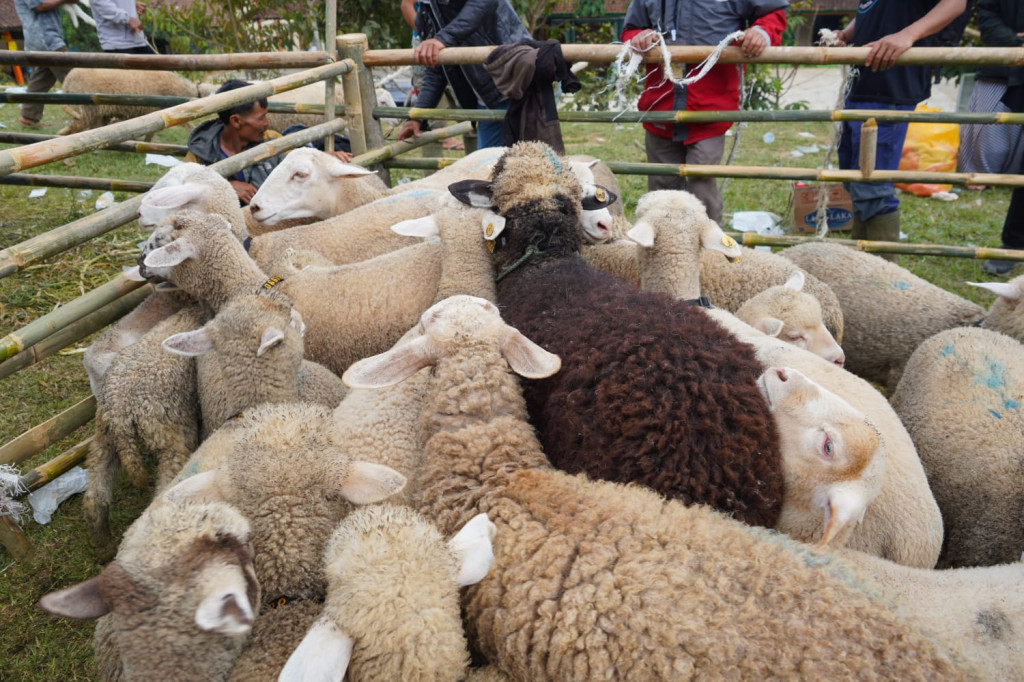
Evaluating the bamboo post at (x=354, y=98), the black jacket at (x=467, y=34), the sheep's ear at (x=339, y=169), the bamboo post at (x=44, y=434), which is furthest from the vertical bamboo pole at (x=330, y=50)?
the bamboo post at (x=44, y=434)

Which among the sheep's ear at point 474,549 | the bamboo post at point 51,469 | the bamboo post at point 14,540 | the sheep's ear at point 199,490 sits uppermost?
the sheep's ear at point 474,549

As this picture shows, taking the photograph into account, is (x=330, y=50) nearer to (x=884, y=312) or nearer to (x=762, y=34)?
(x=762, y=34)

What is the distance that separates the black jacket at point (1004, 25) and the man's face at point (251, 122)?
5.49m

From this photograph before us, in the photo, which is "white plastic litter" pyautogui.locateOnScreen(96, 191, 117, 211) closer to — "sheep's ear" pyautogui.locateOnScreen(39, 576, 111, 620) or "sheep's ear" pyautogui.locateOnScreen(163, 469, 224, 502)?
"sheep's ear" pyautogui.locateOnScreen(163, 469, 224, 502)

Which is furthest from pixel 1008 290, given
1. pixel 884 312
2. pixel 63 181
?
pixel 63 181

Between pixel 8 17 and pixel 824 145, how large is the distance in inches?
693

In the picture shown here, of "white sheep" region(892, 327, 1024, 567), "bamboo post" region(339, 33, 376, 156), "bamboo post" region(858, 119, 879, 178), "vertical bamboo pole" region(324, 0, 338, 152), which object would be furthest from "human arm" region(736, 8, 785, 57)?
→ "vertical bamboo pole" region(324, 0, 338, 152)

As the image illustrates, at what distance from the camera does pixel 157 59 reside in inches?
182

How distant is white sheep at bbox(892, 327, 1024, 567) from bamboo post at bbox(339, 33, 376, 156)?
157 inches

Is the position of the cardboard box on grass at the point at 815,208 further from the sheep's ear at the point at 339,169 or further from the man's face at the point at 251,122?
the man's face at the point at 251,122

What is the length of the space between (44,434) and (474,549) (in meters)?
2.25

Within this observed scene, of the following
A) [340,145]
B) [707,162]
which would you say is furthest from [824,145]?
[340,145]

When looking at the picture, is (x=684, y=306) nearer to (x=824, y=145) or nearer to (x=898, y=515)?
(x=898, y=515)

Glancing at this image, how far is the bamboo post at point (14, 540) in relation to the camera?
2750mm
